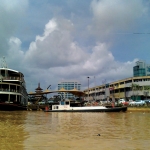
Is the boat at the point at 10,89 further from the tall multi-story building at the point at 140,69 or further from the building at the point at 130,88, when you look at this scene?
the tall multi-story building at the point at 140,69

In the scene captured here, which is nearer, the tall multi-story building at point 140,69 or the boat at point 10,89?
the boat at point 10,89

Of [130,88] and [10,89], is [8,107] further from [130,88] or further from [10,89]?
[130,88]

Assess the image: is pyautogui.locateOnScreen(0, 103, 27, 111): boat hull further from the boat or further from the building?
the building

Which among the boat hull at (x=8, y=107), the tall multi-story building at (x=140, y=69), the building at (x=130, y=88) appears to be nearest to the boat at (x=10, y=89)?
the boat hull at (x=8, y=107)

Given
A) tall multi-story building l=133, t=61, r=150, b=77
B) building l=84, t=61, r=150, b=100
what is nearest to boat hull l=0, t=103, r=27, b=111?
building l=84, t=61, r=150, b=100

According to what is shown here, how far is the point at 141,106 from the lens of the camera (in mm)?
48594

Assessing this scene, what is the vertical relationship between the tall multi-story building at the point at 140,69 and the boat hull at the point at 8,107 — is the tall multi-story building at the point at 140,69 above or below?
above

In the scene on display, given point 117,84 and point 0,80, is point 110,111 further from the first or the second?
point 117,84

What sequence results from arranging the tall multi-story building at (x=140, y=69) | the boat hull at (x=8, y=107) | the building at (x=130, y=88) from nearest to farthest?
1. the boat hull at (x=8, y=107)
2. the building at (x=130, y=88)
3. the tall multi-story building at (x=140, y=69)

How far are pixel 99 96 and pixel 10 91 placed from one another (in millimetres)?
56322

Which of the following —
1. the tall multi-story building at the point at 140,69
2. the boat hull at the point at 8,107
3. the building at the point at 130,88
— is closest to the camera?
the boat hull at the point at 8,107

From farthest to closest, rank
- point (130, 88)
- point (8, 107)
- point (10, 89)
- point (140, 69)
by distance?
point (140, 69), point (130, 88), point (10, 89), point (8, 107)

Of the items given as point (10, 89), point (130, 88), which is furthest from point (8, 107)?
point (130, 88)

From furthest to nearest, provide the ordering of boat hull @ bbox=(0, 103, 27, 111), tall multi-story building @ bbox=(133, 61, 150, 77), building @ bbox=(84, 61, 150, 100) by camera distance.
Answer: tall multi-story building @ bbox=(133, 61, 150, 77) < building @ bbox=(84, 61, 150, 100) < boat hull @ bbox=(0, 103, 27, 111)
